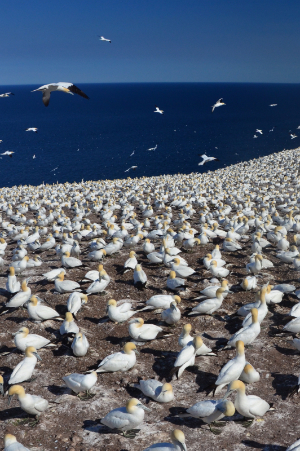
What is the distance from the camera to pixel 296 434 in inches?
206

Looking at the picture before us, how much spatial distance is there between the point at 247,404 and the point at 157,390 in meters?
1.26

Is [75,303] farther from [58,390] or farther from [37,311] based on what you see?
[58,390]

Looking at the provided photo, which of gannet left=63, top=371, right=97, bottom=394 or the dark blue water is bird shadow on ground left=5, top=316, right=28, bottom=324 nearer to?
gannet left=63, top=371, right=97, bottom=394

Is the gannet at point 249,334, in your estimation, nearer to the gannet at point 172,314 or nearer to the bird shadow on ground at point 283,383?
the bird shadow on ground at point 283,383

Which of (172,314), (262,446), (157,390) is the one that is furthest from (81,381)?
(262,446)

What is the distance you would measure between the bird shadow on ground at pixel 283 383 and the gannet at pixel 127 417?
7.29 ft

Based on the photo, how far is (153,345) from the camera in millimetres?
7414

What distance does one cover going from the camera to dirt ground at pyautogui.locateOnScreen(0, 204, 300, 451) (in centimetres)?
520

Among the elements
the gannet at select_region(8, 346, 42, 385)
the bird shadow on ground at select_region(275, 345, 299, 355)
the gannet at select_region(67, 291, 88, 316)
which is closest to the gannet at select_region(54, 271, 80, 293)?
the gannet at select_region(67, 291, 88, 316)

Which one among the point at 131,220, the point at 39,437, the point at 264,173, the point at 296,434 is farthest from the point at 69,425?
the point at 264,173

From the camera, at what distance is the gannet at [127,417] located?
16.7 ft

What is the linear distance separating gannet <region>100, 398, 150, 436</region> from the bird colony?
0.05 ft

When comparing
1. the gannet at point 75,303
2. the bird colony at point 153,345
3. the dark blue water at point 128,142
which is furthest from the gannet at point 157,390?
the dark blue water at point 128,142

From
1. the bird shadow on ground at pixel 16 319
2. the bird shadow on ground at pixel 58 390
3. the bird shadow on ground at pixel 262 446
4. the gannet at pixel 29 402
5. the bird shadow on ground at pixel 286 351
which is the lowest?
the bird shadow on ground at pixel 58 390
